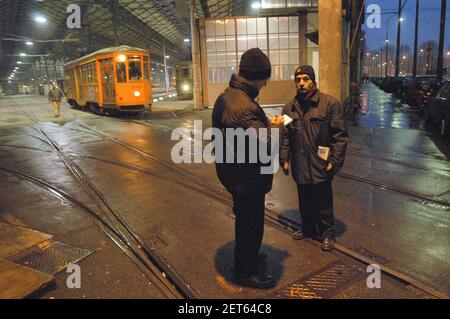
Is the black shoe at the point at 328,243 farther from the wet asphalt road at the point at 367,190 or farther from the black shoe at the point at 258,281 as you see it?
the black shoe at the point at 258,281

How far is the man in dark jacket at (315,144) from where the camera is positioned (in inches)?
153

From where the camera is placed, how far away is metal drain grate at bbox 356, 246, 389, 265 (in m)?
3.84

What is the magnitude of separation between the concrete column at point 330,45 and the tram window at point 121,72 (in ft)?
33.6

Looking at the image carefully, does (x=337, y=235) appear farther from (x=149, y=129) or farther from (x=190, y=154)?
(x=149, y=129)

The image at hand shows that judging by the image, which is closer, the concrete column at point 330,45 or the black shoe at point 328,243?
the black shoe at point 328,243

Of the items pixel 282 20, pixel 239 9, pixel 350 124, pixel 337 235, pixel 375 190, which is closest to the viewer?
pixel 337 235

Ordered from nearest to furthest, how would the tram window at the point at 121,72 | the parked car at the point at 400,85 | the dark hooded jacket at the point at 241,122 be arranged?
the dark hooded jacket at the point at 241,122, the tram window at the point at 121,72, the parked car at the point at 400,85

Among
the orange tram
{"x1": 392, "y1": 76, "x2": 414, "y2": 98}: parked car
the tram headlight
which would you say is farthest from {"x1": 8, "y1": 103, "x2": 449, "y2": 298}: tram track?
{"x1": 392, "y1": 76, "x2": 414, "y2": 98}: parked car

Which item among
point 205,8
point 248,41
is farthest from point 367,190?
point 205,8

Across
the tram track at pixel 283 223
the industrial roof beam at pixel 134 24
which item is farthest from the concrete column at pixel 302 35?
the industrial roof beam at pixel 134 24

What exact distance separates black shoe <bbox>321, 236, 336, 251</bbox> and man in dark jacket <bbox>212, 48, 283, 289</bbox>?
941 millimetres
